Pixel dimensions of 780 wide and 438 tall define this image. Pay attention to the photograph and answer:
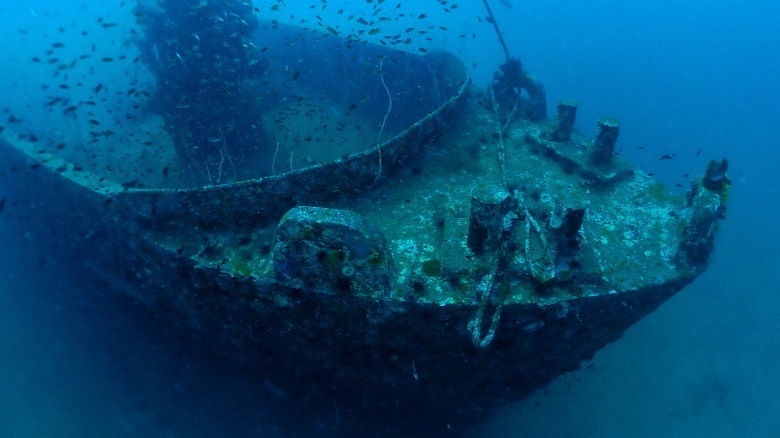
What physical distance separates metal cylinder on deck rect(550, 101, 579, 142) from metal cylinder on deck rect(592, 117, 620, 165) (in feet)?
2.56

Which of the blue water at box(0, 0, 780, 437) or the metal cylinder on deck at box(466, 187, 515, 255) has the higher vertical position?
the metal cylinder on deck at box(466, 187, 515, 255)

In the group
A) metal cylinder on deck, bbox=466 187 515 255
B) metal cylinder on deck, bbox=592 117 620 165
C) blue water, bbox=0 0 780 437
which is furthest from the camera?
blue water, bbox=0 0 780 437

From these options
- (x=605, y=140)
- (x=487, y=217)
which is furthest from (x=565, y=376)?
(x=487, y=217)

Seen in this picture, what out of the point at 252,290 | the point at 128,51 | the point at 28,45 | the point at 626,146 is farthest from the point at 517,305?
the point at 28,45

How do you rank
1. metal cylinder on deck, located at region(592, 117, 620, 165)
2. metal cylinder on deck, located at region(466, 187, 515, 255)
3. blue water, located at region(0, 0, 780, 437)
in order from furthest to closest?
blue water, located at region(0, 0, 780, 437), metal cylinder on deck, located at region(592, 117, 620, 165), metal cylinder on deck, located at region(466, 187, 515, 255)

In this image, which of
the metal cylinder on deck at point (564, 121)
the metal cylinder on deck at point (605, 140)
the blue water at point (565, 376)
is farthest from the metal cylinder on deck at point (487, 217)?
the blue water at point (565, 376)

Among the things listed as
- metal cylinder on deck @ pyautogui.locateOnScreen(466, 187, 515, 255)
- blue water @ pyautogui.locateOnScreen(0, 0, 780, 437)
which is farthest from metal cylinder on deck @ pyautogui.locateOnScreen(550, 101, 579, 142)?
blue water @ pyautogui.locateOnScreen(0, 0, 780, 437)

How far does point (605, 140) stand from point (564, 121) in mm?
1091

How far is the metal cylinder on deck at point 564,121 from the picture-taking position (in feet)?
→ 28.1

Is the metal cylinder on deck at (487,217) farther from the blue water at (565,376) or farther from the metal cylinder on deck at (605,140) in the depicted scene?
the blue water at (565,376)

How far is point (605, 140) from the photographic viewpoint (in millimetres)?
7809

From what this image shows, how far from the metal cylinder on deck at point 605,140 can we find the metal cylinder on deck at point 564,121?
2.56 feet

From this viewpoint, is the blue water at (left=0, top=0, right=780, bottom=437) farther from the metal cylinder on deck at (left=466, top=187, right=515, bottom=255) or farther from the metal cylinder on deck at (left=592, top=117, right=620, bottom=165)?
the metal cylinder on deck at (left=592, top=117, right=620, bottom=165)

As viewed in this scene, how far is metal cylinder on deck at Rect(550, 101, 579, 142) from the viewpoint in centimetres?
856
